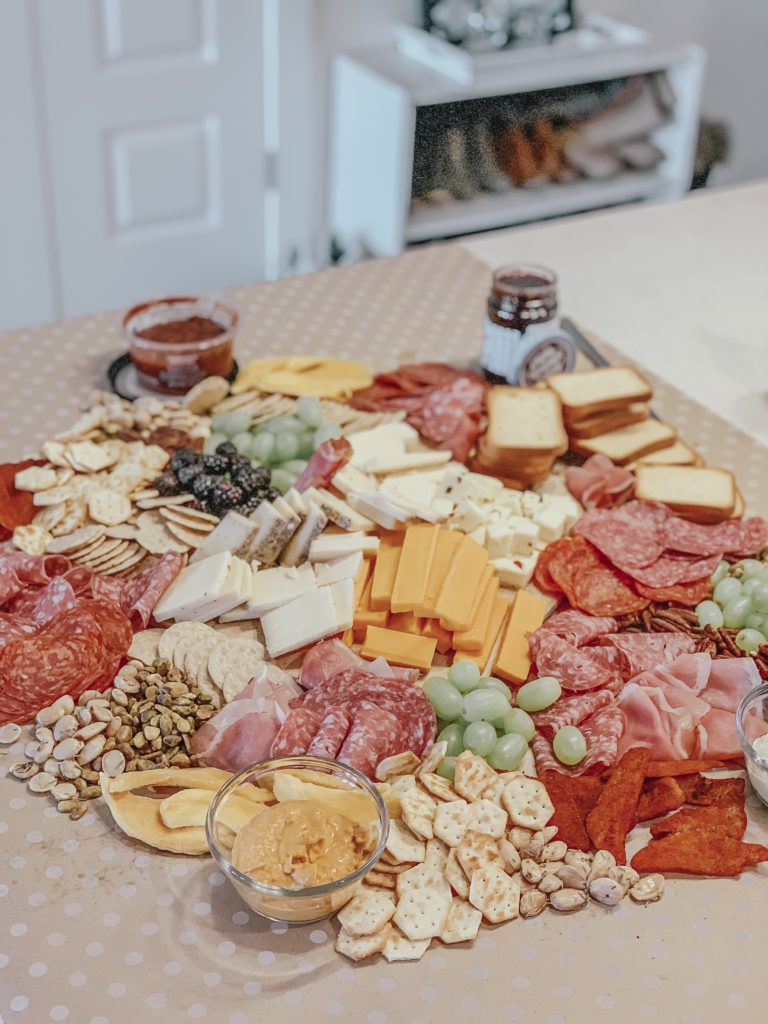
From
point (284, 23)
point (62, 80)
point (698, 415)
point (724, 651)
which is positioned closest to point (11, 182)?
point (62, 80)

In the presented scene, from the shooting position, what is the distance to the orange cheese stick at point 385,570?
1429mm

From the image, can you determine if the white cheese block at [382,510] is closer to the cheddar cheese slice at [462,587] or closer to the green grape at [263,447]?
the cheddar cheese slice at [462,587]

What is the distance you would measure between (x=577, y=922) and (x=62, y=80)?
273 centimetres

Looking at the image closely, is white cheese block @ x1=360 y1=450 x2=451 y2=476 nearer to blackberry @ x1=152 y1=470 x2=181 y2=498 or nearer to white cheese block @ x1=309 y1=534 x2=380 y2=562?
white cheese block @ x1=309 y1=534 x2=380 y2=562

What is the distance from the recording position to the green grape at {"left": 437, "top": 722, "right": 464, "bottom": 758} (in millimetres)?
1280

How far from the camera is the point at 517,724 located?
50.8 inches

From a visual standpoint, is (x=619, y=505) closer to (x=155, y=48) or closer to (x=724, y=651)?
(x=724, y=651)

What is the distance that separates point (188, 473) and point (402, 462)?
30cm

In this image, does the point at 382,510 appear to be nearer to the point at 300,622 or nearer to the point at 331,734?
the point at 300,622

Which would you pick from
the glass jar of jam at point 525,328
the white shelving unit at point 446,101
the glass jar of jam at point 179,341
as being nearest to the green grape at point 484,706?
the glass jar of jam at point 525,328

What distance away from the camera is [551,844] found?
3.83 ft

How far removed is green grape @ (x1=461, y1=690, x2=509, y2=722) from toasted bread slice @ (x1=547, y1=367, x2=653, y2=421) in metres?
0.62

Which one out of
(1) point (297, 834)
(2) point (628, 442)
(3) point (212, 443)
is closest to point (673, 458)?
(2) point (628, 442)

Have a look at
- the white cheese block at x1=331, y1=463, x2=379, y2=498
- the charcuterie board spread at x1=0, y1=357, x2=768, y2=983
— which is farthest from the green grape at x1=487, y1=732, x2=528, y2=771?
the white cheese block at x1=331, y1=463, x2=379, y2=498
